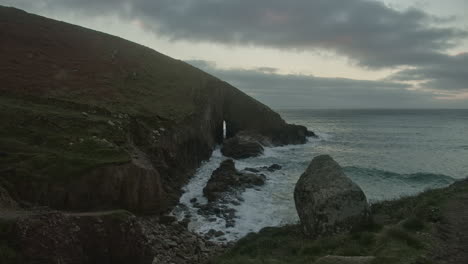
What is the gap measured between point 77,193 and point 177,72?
42089mm

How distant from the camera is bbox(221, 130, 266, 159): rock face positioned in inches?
1911

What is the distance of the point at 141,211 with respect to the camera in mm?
20906

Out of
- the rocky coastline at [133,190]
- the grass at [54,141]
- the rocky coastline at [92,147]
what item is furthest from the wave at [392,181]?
the grass at [54,141]

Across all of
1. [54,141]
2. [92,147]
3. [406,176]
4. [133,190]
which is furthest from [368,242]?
[406,176]

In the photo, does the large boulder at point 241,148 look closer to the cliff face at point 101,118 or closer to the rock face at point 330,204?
the cliff face at point 101,118

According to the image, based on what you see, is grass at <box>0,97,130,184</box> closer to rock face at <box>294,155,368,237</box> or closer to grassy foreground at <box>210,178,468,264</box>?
grassy foreground at <box>210,178,468,264</box>

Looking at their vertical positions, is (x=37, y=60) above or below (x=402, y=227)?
above

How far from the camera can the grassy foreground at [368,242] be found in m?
11.6

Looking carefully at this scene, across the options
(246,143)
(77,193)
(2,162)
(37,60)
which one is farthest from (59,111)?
(246,143)

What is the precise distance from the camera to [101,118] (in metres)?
28.2

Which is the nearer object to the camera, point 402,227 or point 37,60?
point 402,227

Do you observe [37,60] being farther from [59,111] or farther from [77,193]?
[77,193]

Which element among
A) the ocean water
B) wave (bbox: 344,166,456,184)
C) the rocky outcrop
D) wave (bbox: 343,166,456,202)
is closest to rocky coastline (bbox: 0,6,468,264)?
the rocky outcrop

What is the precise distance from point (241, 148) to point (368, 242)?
37083 millimetres
